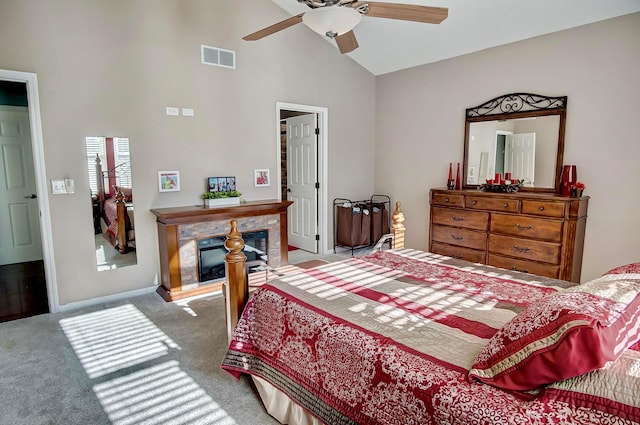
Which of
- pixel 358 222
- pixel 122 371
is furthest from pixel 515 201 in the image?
pixel 122 371

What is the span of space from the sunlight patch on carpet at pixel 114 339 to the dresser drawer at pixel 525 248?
3.36 m

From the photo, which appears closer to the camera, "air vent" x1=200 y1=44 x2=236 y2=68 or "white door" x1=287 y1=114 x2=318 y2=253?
"air vent" x1=200 y1=44 x2=236 y2=68

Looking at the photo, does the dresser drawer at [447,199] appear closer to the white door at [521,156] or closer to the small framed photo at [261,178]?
the white door at [521,156]

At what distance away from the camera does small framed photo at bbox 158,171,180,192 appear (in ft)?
13.1

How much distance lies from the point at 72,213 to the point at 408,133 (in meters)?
4.35

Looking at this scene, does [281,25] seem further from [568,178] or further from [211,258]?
[568,178]

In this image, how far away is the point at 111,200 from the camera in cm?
372

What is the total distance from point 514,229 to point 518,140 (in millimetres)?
1105

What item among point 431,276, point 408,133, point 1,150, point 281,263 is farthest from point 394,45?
point 1,150

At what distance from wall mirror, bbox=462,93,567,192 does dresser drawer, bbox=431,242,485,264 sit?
34.8 inches

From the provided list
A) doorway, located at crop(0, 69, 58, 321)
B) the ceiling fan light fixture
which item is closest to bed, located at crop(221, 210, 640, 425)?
the ceiling fan light fixture

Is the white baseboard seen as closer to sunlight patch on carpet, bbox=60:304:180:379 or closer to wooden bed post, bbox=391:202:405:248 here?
sunlight patch on carpet, bbox=60:304:180:379

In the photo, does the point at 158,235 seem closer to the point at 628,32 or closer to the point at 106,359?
the point at 106,359

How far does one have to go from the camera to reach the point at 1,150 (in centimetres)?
479
